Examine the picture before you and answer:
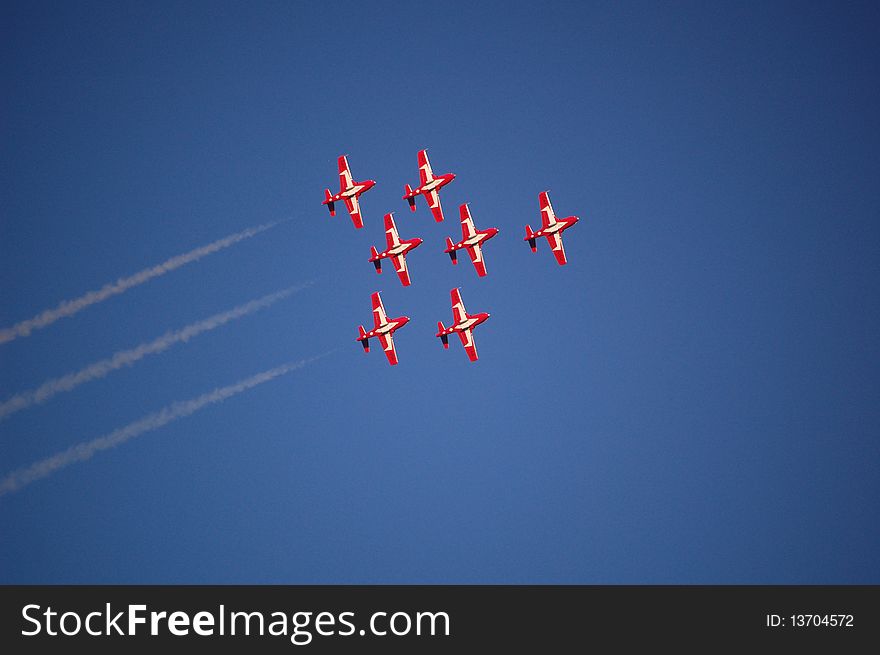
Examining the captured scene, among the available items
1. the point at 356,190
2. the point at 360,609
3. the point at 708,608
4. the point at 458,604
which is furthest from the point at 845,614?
the point at 356,190

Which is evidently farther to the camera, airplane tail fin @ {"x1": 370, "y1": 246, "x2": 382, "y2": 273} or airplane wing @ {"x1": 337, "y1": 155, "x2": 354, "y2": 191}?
airplane wing @ {"x1": 337, "y1": 155, "x2": 354, "y2": 191}

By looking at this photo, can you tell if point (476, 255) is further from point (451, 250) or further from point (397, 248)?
point (397, 248)

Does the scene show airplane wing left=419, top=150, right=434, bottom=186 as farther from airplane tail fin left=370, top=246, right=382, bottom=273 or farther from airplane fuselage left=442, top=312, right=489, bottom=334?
airplane fuselage left=442, top=312, right=489, bottom=334

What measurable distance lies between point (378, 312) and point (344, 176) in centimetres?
699

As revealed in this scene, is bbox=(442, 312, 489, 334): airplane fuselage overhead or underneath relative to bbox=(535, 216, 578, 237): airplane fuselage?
underneath

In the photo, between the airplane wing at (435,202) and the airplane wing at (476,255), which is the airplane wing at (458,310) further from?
the airplane wing at (435,202)

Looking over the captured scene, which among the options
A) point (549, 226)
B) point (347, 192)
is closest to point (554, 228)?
point (549, 226)

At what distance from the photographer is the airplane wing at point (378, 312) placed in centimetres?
6281

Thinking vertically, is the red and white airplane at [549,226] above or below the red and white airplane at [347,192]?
below

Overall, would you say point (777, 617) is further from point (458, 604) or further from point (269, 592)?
point (269, 592)

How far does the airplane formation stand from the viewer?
204 feet

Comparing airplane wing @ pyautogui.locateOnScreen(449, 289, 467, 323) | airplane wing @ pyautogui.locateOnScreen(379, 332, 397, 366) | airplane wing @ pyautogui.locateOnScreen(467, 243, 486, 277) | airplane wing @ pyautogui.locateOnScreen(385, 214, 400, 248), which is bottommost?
airplane wing @ pyautogui.locateOnScreen(379, 332, 397, 366)

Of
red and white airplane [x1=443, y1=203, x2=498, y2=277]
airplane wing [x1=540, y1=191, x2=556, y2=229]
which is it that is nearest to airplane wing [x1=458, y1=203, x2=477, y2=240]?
red and white airplane [x1=443, y1=203, x2=498, y2=277]

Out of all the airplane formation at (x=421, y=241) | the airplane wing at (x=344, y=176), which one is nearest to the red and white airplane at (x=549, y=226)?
the airplane formation at (x=421, y=241)
